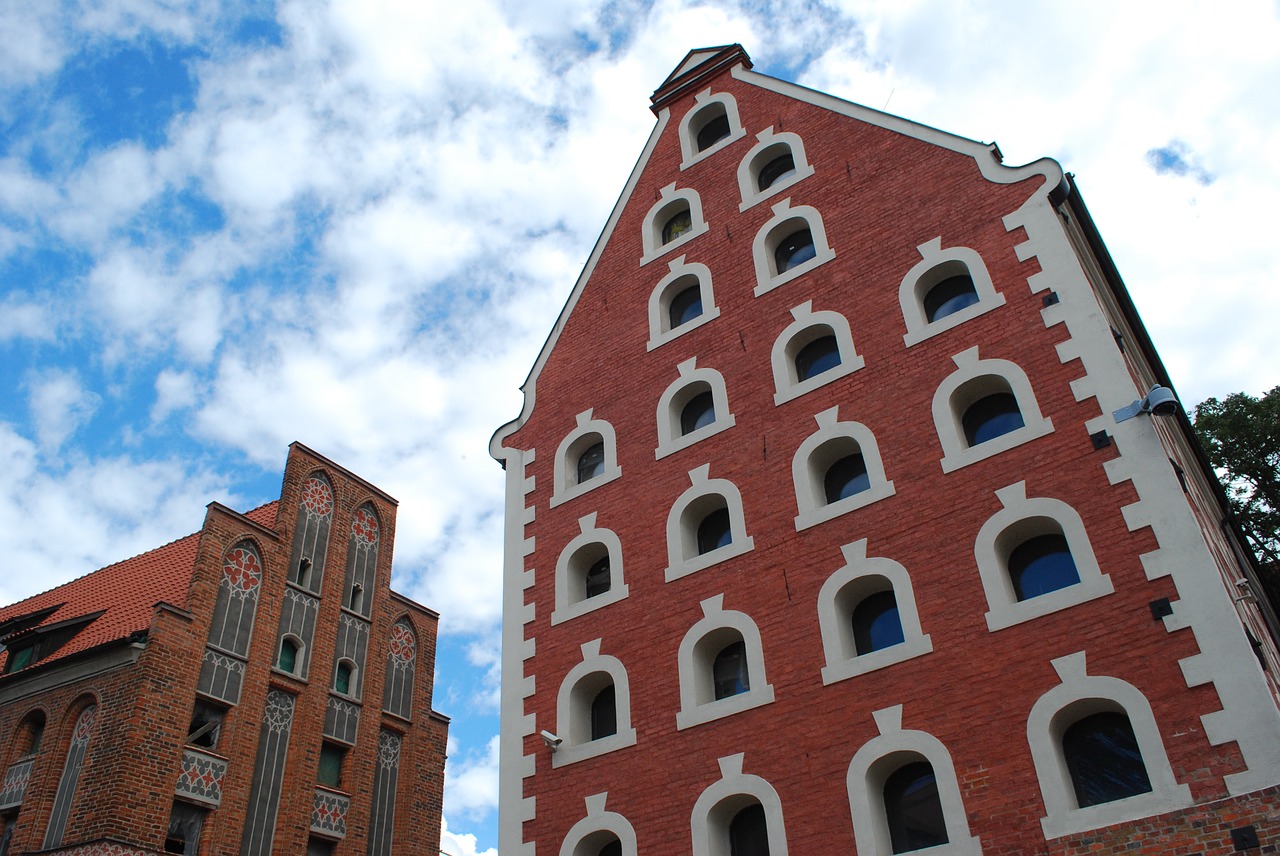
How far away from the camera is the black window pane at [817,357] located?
1862 cm

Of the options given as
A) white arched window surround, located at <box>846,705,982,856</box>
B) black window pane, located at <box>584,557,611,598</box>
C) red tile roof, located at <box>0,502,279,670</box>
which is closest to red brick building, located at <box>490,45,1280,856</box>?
white arched window surround, located at <box>846,705,982,856</box>

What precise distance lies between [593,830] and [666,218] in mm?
12903

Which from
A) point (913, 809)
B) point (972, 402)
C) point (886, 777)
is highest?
point (972, 402)

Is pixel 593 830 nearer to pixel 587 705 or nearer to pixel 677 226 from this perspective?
pixel 587 705

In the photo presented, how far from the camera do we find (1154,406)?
45.9ft

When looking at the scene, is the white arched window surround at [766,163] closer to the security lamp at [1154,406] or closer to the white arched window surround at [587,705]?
the security lamp at [1154,406]

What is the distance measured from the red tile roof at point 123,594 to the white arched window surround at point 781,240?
1667cm

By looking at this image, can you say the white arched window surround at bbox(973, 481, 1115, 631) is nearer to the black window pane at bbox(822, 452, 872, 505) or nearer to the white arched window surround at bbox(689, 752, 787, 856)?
the black window pane at bbox(822, 452, 872, 505)

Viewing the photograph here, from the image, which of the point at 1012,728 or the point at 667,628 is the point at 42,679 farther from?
the point at 1012,728

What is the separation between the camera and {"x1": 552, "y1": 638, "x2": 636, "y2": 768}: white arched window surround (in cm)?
1698

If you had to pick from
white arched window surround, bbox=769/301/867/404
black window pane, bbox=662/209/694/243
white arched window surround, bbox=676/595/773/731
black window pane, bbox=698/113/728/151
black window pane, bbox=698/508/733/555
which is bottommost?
white arched window surround, bbox=676/595/773/731

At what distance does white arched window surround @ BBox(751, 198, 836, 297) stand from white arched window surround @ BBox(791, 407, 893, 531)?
3.42m

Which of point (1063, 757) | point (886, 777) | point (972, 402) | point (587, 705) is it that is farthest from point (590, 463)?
point (1063, 757)

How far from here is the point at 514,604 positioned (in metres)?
19.9
